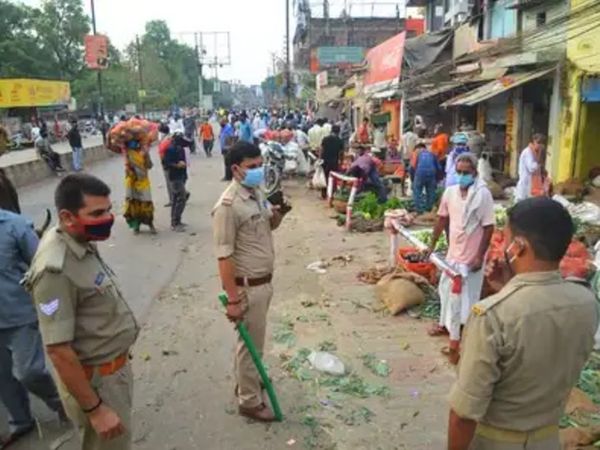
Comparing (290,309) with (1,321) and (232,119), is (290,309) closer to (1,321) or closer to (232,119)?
(1,321)

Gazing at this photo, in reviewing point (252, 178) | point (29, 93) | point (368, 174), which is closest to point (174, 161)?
point (368, 174)

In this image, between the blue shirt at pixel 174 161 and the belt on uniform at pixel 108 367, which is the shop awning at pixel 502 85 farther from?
the belt on uniform at pixel 108 367

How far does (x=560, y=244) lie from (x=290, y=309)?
473 cm

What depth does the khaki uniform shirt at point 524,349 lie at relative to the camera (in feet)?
6.02

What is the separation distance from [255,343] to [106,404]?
1542 millimetres

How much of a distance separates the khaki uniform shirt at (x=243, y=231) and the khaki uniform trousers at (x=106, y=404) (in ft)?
4.06

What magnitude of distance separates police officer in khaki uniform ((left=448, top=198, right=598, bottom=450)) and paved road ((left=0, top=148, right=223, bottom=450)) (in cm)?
315

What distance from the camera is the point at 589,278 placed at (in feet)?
17.0

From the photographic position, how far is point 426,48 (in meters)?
19.0

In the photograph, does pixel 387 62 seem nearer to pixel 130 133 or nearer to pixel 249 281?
pixel 130 133

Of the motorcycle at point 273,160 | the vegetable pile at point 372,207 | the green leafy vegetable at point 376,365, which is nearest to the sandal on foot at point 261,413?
the green leafy vegetable at point 376,365

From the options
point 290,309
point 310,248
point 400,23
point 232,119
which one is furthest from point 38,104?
point 290,309

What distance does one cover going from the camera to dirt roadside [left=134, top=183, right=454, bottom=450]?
394 centimetres

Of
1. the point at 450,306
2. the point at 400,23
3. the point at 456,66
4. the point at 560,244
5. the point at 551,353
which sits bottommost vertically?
the point at 450,306
